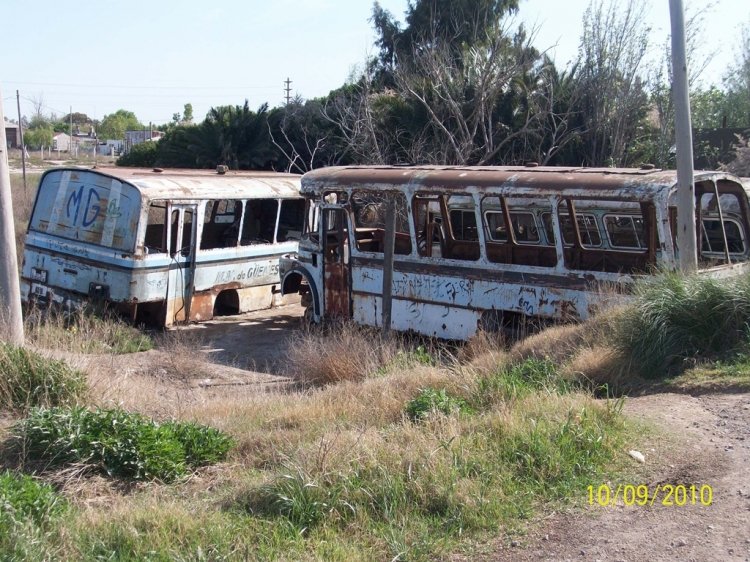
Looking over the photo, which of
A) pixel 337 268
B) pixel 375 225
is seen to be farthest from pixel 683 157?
pixel 375 225

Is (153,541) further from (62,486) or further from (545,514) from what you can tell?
(545,514)

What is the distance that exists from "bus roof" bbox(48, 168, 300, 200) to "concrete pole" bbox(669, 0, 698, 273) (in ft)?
25.1

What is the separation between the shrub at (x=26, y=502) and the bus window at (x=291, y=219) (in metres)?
11.1

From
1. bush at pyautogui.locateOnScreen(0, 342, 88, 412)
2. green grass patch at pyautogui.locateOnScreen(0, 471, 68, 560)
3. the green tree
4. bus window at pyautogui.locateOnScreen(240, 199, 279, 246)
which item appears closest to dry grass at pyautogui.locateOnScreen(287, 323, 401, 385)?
bush at pyautogui.locateOnScreen(0, 342, 88, 412)

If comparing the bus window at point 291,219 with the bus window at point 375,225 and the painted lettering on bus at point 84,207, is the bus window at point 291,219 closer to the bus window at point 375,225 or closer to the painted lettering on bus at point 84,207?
the bus window at point 375,225

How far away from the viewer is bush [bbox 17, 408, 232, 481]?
565cm

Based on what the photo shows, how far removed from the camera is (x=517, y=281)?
34.0 feet

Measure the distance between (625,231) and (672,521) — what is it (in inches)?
287

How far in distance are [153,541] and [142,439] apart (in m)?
1.36

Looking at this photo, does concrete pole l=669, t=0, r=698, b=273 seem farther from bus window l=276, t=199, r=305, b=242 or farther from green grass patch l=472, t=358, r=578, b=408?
bus window l=276, t=199, r=305, b=242

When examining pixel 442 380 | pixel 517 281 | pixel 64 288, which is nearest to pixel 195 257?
pixel 64 288

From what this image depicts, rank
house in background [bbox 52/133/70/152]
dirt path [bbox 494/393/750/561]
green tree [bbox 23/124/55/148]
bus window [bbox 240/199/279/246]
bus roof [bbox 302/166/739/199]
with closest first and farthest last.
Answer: dirt path [bbox 494/393/750/561] < bus roof [bbox 302/166/739/199] < bus window [bbox 240/199/279/246] < green tree [bbox 23/124/55/148] < house in background [bbox 52/133/70/152]

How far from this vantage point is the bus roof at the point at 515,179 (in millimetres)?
9545
